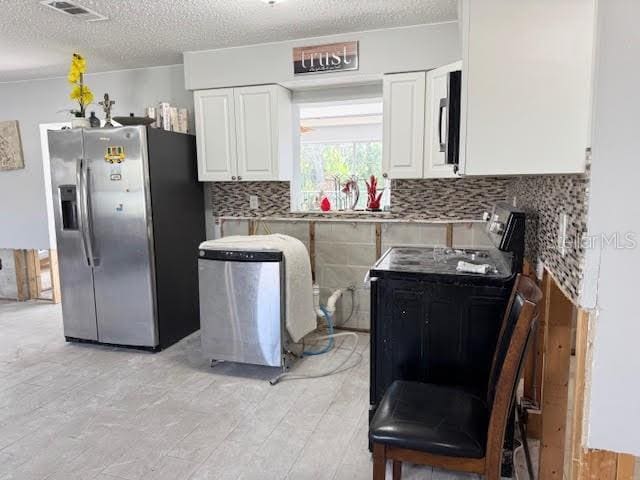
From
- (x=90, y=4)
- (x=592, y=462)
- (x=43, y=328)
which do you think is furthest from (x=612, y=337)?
(x=43, y=328)

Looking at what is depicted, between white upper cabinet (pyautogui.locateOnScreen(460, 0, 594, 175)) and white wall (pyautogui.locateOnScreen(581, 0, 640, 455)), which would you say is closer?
white wall (pyautogui.locateOnScreen(581, 0, 640, 455))

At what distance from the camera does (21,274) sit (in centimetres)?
499

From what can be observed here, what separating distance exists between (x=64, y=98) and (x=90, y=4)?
2178mm

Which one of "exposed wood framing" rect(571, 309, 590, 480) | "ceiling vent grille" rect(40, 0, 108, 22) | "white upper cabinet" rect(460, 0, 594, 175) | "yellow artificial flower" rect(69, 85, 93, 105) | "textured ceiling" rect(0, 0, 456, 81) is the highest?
"textured ceiling" rect(0, 0, 456, 81)

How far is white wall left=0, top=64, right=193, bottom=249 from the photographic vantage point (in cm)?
419

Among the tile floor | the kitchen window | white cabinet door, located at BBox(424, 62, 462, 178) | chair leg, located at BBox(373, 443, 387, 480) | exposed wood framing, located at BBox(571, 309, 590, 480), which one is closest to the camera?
exposed wood framing, located at BBox(571, 309, 590, 480)

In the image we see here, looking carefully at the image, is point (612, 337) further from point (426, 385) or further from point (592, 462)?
point (426, 385)

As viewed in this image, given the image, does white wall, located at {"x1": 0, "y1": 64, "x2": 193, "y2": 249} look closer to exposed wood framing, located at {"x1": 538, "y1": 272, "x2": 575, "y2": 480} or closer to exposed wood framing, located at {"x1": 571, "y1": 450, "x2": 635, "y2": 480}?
exposed wood framing, located at {"x1": 538, "y1": 272, "x2": 575, "y2": 480}

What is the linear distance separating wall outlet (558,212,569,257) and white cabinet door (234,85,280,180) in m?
2.51

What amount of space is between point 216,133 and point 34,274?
118 inches

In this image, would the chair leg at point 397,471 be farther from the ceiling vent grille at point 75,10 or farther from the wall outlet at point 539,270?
the ceiling vent grille at point 75,10

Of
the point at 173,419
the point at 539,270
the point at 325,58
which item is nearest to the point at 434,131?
the point at 325,58

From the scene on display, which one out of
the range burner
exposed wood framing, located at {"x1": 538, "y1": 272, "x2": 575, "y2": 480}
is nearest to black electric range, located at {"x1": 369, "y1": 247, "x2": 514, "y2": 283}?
the range burner

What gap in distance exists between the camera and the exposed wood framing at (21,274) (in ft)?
16.2
